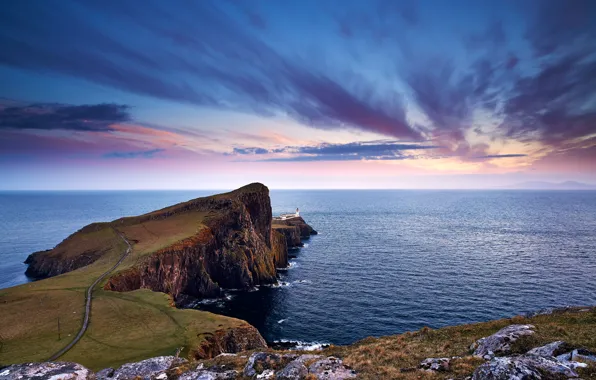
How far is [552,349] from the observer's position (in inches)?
661

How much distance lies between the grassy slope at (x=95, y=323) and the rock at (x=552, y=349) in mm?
37152

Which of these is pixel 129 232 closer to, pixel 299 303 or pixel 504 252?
pixel 299 303

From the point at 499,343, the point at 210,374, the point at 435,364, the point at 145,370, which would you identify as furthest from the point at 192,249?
the point at 499,343

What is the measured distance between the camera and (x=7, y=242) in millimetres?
144375

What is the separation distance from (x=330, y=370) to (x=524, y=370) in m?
11.0

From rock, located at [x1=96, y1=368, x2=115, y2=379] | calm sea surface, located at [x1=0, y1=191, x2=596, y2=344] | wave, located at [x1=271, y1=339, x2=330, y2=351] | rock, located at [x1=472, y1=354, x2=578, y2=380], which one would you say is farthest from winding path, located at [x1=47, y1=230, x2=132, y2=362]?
rock, located at [x1=472, y1=354, x2=578, y2=380]

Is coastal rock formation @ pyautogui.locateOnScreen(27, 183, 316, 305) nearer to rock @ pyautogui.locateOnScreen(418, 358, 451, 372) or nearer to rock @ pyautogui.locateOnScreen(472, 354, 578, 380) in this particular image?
rock @ pyautogui.locateOnScreen(418, 358, 451, 372)

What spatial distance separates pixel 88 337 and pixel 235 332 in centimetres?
1967

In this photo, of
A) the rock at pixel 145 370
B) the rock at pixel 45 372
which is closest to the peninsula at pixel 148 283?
the rock at pixel 145 370

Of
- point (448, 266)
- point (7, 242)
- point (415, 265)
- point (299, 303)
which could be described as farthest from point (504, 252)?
point (7, 242)

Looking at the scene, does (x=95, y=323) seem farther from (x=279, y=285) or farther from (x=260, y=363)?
(x=279, y=285)

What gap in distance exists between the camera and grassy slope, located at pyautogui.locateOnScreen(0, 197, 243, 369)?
37188 millimetres

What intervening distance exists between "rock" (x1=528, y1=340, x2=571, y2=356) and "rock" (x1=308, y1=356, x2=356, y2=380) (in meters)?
10.5

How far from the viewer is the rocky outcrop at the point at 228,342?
132ft
